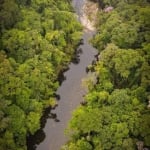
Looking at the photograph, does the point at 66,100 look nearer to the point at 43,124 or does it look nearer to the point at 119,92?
the point at 43,124

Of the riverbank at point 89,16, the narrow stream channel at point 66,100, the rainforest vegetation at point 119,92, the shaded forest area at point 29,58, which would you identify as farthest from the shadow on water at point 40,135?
the riverbank at point 89,16

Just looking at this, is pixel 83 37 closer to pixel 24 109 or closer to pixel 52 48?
pixel 52 48

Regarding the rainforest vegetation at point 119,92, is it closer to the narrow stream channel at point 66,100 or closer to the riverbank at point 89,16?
the narrow stream channel at point 66,100

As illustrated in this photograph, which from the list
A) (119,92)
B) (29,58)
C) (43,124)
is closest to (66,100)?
(43,124)

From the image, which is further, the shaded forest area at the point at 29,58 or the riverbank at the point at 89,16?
the riverbank at the point at 89,16

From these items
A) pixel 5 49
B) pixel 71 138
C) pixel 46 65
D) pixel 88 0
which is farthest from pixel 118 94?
pixel 88 0

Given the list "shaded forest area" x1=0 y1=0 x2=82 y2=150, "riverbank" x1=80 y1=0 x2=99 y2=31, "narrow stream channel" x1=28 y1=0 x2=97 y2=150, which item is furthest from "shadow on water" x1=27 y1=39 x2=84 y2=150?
Result: "riverbank" x1=80 y1=0 x2=99 y2=31
